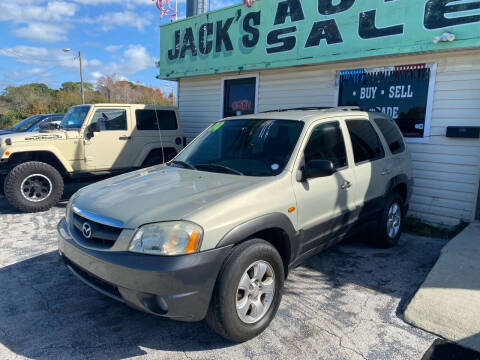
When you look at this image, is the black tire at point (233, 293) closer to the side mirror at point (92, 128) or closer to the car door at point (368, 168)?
the car door at point (368, 168)

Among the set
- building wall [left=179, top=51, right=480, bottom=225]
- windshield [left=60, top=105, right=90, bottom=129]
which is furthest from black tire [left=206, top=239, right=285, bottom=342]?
windshield [left=60, top=105, right=90, bottom=129]

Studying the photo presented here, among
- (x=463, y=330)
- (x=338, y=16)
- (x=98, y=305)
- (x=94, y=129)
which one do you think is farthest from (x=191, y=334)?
(x=338, y=16)

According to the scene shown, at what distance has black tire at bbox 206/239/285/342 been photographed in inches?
99.1

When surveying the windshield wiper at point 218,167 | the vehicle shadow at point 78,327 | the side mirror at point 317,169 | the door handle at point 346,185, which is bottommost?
the vehicle shadow at point 78,327

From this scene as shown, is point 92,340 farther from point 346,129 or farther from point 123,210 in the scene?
point 346,129

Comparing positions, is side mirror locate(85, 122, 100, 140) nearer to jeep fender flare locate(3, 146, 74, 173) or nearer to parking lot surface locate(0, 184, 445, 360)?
jeep fender flare locate(3, 146, 74, 173)

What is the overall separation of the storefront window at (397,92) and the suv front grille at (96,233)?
4811 mm

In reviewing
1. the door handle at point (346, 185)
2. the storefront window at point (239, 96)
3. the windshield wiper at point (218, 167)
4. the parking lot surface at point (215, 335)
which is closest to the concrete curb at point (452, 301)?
the parking lot surface at point (215, 335)

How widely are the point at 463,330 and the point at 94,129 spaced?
6.50 meters

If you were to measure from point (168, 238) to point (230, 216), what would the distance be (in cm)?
47

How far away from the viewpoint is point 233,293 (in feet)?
8.39

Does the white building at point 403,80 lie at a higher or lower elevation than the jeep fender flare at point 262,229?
higher

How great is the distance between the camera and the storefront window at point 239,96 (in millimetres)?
8469

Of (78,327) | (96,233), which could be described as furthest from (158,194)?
(78,327)
